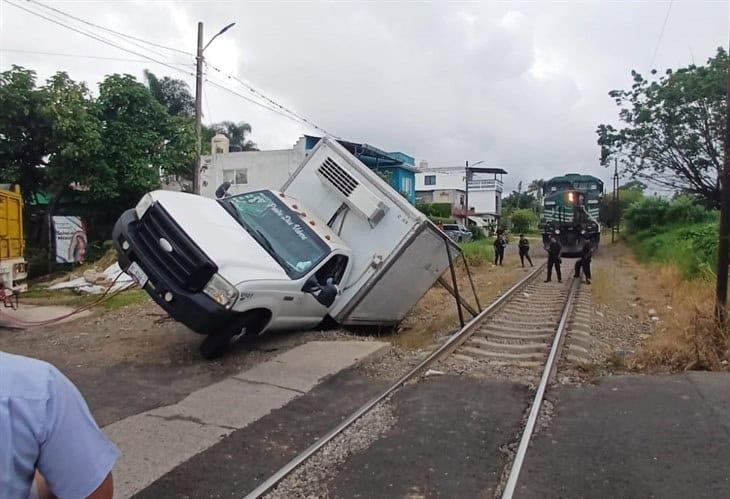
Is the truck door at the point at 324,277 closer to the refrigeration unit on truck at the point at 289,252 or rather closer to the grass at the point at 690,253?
the refrigeration unit on truck at the point at 289,252

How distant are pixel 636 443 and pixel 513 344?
4.24 metres

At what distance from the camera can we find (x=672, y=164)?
27.9 m

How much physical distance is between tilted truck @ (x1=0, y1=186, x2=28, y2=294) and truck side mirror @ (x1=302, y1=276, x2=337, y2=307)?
5766 millimetres

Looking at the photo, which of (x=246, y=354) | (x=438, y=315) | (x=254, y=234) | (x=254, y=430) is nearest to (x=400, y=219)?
(x=254, y=234)

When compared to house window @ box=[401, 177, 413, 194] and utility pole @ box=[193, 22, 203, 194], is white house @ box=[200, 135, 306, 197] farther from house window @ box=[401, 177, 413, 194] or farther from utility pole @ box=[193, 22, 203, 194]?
utility pole @ box=[193, 22, 203, 194]

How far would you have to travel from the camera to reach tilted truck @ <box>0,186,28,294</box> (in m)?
10.7

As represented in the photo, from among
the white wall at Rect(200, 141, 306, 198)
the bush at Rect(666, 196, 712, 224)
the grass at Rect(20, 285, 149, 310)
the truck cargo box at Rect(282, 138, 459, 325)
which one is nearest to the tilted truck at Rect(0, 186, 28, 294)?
the grass at Rect(20, 285, 149, 310)

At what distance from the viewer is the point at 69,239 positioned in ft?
57.1

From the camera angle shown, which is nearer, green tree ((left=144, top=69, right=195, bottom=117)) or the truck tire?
Result: the truck tire

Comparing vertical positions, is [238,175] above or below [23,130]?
above

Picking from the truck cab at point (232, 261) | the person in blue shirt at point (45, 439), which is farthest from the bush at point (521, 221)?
the person in blue shirt at point (45, 439)

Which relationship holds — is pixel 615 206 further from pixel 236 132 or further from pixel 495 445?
pixel 495 445

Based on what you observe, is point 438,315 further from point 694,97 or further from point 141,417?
point 694,97

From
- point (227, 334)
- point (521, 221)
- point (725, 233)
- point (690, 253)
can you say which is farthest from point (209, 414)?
point (521, 221)
